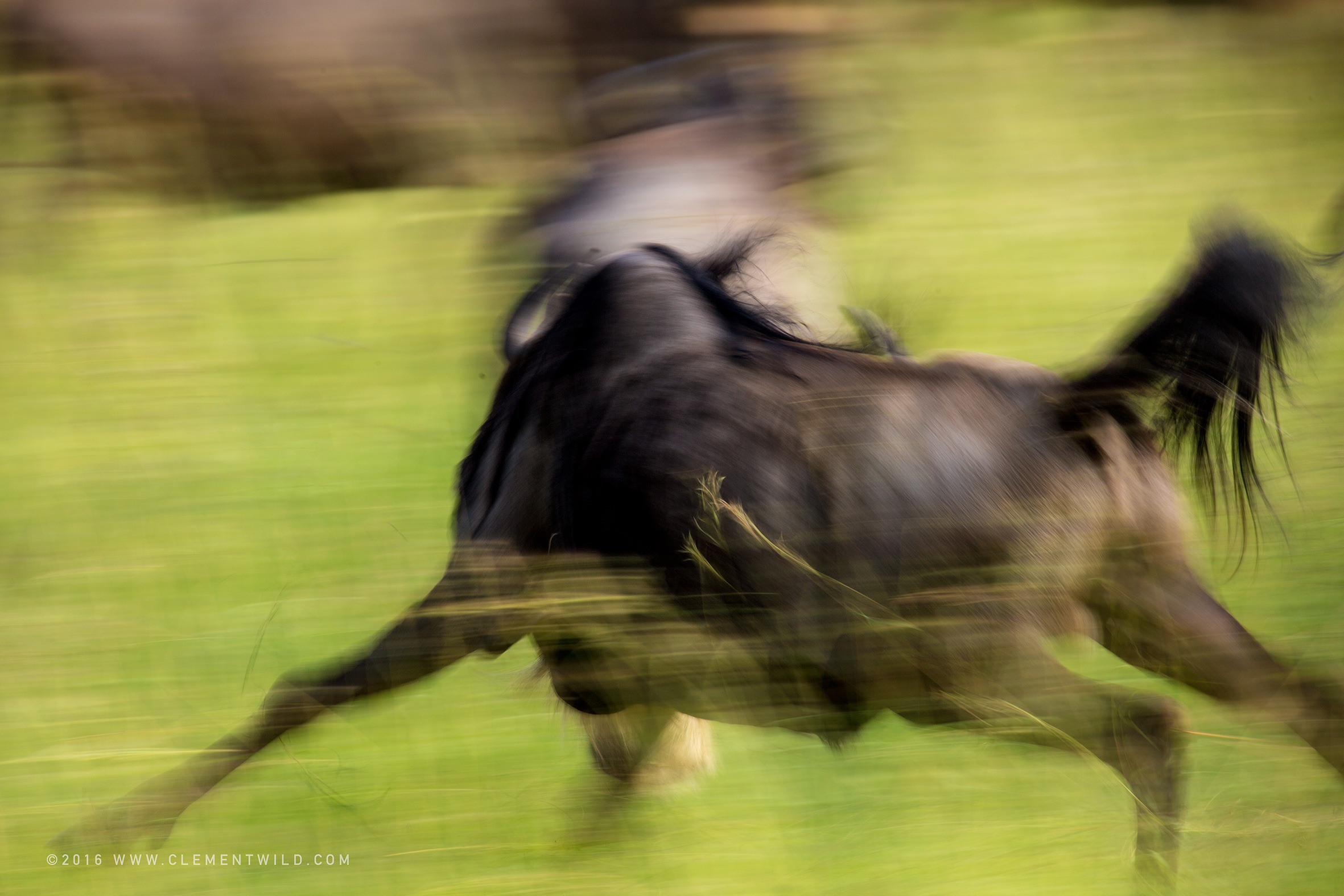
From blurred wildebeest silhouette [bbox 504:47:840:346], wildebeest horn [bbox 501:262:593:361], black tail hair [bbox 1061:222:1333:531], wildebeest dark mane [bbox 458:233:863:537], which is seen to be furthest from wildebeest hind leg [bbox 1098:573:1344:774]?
blurred wildebeest silhouette [bbox 504:47:840:346]

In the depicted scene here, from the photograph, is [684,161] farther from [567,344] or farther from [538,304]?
[567,344]

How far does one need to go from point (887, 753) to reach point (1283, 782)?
1.70 ft

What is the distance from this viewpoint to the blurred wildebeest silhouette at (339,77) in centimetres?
231

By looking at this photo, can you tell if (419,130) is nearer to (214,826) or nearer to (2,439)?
(2,439)

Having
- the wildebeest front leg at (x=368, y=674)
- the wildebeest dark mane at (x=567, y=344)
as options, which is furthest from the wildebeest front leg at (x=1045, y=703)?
the wildebeest front leg at (x=368, y=674)

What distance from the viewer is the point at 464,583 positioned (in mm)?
1543

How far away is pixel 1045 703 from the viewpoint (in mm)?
1278

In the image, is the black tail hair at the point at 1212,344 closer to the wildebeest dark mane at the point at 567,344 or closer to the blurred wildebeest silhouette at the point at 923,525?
the blurred wildebeest silhouette at the point at 923,525

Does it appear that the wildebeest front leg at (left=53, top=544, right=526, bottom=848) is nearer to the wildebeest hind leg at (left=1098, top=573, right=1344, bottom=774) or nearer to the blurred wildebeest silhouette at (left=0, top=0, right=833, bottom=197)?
the wildebeest hind leg at (left=1098, top=573, right=1344, bottom=774)

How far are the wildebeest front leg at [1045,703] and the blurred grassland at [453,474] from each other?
0.08 metres

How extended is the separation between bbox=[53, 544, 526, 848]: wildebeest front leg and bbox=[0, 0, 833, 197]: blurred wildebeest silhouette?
104cm

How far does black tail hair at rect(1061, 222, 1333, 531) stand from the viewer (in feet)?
4.24

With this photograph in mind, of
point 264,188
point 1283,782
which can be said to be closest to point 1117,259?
point 1283,782

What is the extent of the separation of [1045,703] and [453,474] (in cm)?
126
